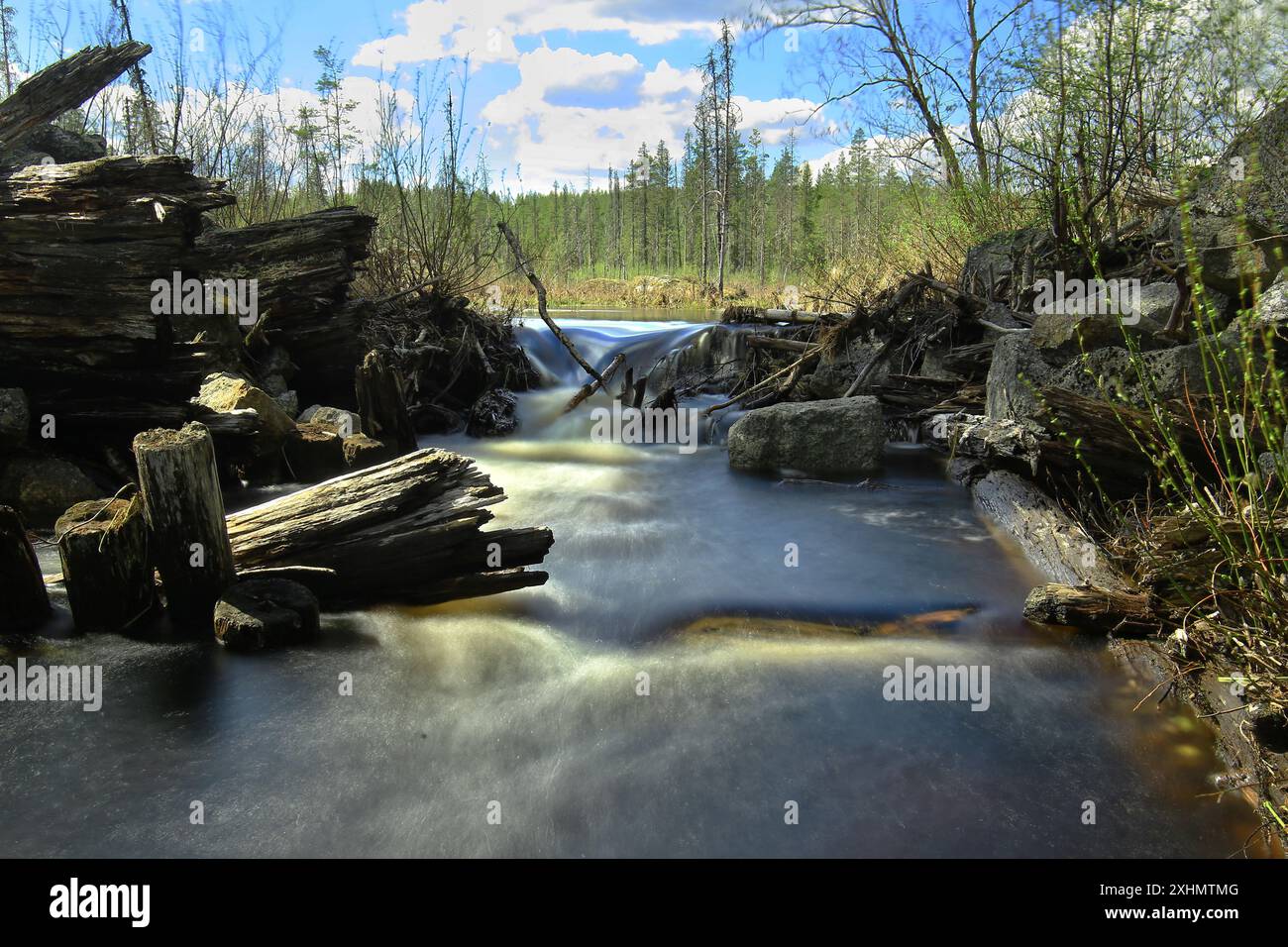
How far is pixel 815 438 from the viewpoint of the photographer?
8.85m

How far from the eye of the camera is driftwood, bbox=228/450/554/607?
5.00 metres

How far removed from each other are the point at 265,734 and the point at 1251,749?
448 cm

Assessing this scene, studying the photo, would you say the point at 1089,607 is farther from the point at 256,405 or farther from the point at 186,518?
the point at 256,405

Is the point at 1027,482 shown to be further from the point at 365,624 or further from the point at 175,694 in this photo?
the point at 175,694

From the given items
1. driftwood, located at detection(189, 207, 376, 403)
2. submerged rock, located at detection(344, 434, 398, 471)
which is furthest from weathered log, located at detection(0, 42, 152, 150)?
submerged rock, located at detection(344, 434, 398, 471)

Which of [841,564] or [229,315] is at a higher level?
[229,315]

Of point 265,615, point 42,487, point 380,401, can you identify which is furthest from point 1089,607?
point 42,487

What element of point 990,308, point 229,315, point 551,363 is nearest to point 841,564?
point 990,308

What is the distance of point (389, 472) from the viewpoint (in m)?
5.25

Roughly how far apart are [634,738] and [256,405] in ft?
18.4

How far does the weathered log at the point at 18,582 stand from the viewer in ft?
14.3

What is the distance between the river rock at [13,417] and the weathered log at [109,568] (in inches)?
102

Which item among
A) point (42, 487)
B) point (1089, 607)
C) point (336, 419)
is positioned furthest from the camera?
point (336, 419)

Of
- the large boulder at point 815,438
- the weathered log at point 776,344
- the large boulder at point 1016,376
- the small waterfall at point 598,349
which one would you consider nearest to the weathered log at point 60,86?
the small waterfall at point 598,349
